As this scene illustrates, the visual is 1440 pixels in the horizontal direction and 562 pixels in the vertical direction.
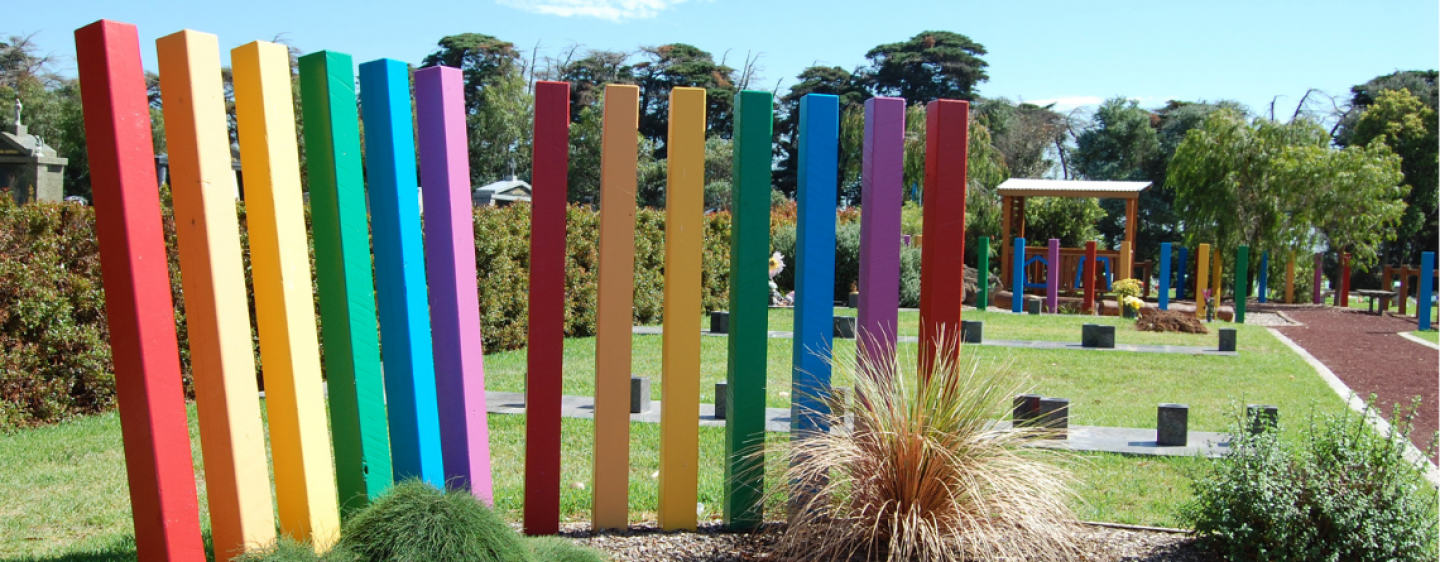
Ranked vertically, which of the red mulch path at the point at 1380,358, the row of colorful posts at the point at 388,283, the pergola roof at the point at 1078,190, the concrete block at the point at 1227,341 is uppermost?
the pergola roof at the point at 1078,190

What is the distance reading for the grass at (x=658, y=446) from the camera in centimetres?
370

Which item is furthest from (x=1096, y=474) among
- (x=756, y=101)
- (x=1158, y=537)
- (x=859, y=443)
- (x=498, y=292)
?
(x=498, y=292)

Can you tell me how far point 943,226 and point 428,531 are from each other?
6.33 feet

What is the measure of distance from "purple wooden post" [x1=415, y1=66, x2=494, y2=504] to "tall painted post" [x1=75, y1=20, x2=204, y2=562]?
739mm

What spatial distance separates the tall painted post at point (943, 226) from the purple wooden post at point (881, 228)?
105mm

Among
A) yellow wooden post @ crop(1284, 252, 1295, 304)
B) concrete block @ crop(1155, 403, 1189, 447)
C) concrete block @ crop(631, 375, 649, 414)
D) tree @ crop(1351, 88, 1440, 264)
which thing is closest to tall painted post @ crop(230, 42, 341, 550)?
concrete block @ crop(631, 375, 649, 414)

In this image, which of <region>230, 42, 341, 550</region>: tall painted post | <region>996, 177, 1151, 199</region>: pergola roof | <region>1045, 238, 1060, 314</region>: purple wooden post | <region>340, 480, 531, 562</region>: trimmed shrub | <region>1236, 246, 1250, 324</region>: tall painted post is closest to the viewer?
<region>340, 480, 531, 562</region>: trimmed shrub

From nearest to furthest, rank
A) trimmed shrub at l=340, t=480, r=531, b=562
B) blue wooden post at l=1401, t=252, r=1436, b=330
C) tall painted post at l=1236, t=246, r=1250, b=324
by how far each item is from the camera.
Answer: trimmed shrub at l=340, t=480, r=531, b=562, blue wooden post at l=1401, t=252, r=1436, b=330, tall painted post at l=1236, t=246, r=1250, b=324

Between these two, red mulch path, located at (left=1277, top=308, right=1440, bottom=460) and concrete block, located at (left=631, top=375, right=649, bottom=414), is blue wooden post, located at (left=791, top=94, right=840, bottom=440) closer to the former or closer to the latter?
concrete block, located at (left=631, top=375, right=649, bottom=414)

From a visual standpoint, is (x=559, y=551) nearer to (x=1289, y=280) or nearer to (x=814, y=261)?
(x=814, y=261)

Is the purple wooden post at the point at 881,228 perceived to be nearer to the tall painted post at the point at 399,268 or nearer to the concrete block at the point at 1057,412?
the tall painted post at the point at 399,268

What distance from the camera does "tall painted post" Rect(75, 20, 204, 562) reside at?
243 cm

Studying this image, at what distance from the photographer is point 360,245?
9.29 feet

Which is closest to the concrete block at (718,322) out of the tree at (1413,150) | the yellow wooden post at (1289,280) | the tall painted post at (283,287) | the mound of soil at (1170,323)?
the mound of soil at (1170,323)
